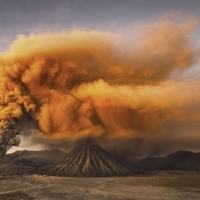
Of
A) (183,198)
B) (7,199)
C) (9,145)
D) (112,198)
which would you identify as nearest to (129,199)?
(112,198)

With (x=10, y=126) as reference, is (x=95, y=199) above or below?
below

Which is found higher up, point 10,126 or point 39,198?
point 10,126

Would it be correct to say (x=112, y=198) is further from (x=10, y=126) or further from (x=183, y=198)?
(x=10, y=126)

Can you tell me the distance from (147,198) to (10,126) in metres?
42.4

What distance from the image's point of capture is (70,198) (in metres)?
64.0

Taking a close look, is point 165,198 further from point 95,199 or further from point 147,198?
point 95,199

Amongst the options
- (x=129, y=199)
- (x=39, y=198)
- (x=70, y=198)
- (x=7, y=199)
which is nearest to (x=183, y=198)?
(x=129, y=199)

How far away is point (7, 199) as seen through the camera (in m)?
61.2

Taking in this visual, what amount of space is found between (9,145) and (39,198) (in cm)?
1999

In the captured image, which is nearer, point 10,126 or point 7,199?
point 7,199

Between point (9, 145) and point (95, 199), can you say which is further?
point (9, 145)

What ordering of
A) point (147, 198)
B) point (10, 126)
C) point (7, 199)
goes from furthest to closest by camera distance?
1. point (10, 126)
2. point (147, 198)
3. point (7, 199)

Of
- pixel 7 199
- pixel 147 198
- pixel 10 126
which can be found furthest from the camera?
pixel 10 126

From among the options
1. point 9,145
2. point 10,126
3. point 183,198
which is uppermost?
point 10,126
